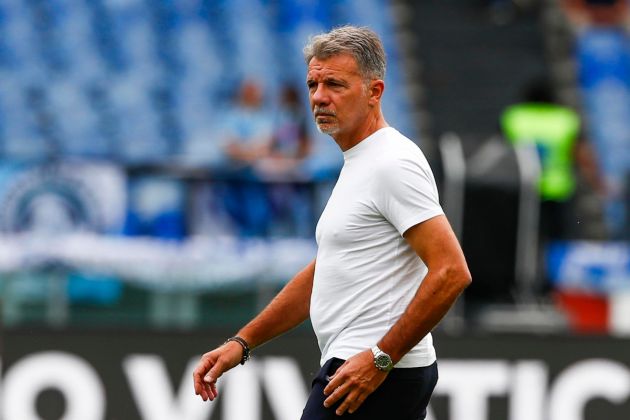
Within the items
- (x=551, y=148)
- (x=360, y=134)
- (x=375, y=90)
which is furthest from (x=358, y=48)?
(x=551, y=148)

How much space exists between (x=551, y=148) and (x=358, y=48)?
25.7 ft

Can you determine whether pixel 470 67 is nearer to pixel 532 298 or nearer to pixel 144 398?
pixel 532 298

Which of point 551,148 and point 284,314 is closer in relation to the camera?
point 284,314

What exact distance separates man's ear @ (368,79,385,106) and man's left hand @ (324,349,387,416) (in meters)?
0.67

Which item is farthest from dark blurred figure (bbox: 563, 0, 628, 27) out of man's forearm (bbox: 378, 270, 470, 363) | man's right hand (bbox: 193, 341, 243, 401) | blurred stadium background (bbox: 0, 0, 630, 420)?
man's forearm (bbox: 378, 270, 470, 363)

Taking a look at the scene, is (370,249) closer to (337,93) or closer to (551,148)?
(337,93)

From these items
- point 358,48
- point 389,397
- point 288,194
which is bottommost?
point 389,397

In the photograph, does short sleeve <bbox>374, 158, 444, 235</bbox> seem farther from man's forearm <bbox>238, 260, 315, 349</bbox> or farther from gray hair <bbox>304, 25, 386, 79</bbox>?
man's forearm <bbox>238, 260, 315, 349</bbox>

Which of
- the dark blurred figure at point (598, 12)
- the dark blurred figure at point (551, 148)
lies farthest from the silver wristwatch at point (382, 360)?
the dark blurred figure at point (598, 12)

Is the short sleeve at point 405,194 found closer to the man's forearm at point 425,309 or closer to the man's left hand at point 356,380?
the man's forearm at point 425,309

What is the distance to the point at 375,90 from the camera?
12.4 feet

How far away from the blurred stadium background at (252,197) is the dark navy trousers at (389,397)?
3405 millimetres

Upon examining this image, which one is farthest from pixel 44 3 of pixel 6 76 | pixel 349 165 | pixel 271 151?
pixel 349 165

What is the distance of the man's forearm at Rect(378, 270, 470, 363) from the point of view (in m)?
3.53
